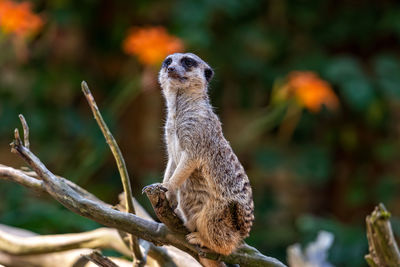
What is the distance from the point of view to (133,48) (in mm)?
2631

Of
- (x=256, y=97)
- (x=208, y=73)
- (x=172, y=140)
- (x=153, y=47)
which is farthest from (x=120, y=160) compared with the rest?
(x=256, y=97)

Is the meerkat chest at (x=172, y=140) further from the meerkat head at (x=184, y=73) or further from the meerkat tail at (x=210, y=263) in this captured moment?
the meerkat tail at (x=210, y=263)

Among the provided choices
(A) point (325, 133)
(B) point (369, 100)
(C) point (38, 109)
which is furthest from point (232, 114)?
(C) point (38, 109)

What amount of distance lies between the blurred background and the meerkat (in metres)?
1.41

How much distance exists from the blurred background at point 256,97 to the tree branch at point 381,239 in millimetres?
1430

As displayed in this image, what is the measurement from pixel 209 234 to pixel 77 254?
0.58 m

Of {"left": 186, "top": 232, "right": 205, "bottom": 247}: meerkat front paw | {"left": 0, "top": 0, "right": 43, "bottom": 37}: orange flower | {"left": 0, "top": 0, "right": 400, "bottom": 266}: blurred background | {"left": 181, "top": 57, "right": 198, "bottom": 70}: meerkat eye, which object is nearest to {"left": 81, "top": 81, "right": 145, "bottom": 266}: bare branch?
{"left": 186, "top": 232, "right": 205, "bottom": 247}: meerkat front paw

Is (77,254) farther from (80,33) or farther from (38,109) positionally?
(80,33)

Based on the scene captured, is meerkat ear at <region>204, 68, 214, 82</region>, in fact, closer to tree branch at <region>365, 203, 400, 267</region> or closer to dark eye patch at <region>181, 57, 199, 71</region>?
dark eye patch at <region>181, 57, 199, 71</region>

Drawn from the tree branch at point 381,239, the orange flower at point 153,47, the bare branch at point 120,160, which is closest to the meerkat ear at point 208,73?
the bare branch at point 120,160

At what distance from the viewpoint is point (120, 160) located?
1.42 meters

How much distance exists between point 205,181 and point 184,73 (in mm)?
324

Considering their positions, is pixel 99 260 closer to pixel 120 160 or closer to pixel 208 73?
pixel 120 160

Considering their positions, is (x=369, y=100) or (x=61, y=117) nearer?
(x=369, y=100)
